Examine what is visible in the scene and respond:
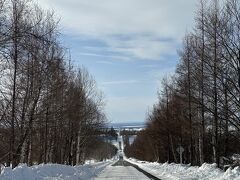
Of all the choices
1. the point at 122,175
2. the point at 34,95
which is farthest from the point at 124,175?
the point at 34,95

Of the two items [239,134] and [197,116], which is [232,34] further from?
[197,116]

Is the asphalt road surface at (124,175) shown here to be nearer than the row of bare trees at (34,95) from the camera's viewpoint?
No

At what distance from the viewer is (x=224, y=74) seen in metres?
28.4

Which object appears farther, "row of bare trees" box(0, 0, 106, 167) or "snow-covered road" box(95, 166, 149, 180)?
"snow-covered road" box(95, 166, 149, 180)

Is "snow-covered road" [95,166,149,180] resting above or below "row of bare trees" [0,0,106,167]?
below

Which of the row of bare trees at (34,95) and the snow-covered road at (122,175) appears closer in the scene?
the row of bare trees at (34,95)

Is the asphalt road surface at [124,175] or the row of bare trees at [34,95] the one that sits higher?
the row of bare trees at [34,95]

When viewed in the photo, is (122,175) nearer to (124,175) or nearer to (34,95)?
(124,175)

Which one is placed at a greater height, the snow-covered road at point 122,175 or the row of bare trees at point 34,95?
the row of bare trees at point 34,95

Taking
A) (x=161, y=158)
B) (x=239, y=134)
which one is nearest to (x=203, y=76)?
(x=239, y=134)

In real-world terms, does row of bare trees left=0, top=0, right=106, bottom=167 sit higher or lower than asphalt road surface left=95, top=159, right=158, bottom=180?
higher

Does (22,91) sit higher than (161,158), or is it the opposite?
(22,91)

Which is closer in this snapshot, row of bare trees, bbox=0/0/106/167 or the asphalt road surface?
row of bare trees, bbox=0/0/106/167

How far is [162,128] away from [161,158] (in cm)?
2519
